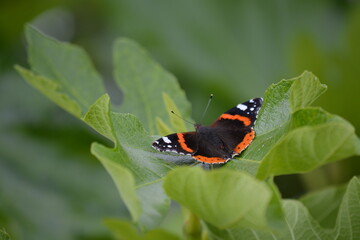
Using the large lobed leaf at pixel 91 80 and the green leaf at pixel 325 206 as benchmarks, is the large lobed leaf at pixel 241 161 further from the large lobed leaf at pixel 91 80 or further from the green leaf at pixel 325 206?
the green leaf at pixel 325 206

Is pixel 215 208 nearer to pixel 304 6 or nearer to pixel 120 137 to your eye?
pixel 120 137

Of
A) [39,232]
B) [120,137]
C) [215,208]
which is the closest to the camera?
[215,208]

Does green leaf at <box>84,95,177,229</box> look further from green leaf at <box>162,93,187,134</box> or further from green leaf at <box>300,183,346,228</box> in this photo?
green leaf at <box>300,183,346,228</box>

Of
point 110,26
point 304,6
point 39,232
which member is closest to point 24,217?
point 39,232

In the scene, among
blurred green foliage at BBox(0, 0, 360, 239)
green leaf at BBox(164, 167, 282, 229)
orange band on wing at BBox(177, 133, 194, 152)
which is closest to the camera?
green leaf at BBox(164, 167, 282, 229)

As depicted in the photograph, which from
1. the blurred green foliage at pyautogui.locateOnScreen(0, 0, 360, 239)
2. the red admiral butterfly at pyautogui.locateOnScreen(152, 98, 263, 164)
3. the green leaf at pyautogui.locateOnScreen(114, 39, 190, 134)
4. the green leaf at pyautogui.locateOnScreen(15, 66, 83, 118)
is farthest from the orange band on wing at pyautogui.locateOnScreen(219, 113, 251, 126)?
the blurred green foliage at pyautogui.locateOnScreen(0, 0, 360, 239)
